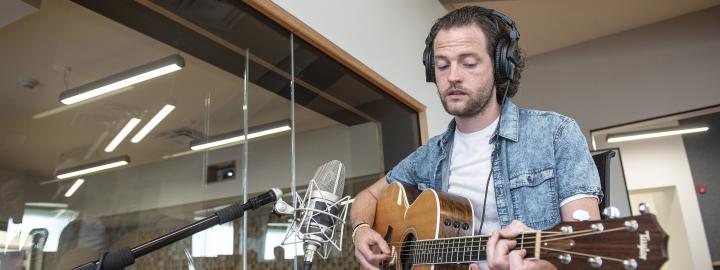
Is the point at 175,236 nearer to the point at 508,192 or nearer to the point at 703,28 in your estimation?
the point at 508,192

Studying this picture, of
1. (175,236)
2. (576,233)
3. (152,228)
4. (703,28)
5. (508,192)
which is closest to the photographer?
(576,233)

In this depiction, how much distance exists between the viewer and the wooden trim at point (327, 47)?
217 cm

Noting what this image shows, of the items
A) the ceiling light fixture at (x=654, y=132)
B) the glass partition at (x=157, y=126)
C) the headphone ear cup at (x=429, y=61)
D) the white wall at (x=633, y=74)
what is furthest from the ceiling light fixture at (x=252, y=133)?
the ceiling light fixture at (x=654, y=132)

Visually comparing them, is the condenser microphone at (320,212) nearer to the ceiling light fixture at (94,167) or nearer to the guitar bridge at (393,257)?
the guitar bridge at (393,257)

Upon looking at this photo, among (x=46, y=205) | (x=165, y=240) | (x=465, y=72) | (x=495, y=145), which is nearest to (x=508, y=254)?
(x=495, y=145)

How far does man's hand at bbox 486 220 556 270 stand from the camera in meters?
0.91

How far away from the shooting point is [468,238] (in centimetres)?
110

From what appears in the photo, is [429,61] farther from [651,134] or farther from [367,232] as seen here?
[651,134]

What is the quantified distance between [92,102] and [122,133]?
22 cm

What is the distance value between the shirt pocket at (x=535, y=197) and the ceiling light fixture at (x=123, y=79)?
168 cm

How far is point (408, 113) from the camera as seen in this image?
11.4 feet

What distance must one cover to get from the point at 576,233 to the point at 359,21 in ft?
6.97

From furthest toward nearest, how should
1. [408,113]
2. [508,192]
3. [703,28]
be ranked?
[703,28], [408,113], [508,192]

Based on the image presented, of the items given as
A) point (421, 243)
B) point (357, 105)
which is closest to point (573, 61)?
point (357, 105)
